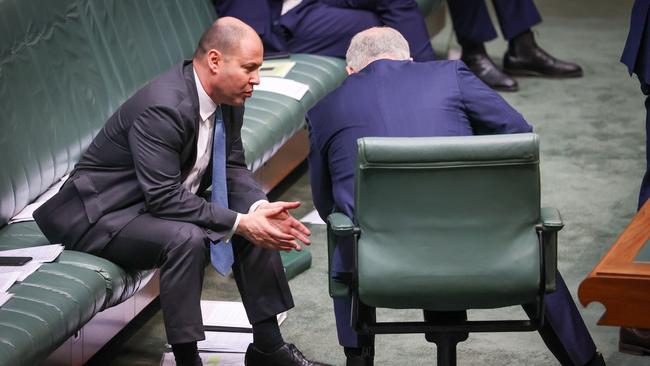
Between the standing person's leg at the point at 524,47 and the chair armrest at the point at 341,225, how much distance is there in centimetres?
399

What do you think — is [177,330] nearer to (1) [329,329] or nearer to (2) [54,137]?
(1) [329,329]

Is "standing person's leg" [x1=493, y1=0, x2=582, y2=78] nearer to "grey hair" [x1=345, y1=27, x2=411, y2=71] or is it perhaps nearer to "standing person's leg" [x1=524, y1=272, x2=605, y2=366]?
"grey hair" [x1=345, y1=27, x2=411, y2=71]

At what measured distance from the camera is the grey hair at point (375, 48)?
3746 millimetres

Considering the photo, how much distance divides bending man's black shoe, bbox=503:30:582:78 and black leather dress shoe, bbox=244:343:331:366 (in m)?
3.64

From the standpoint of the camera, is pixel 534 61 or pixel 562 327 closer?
pixel 562 327

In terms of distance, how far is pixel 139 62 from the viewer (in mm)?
5105

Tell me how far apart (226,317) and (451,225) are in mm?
1348

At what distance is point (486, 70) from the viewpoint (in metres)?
6.95

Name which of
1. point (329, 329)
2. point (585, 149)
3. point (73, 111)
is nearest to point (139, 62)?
point (73, 111)

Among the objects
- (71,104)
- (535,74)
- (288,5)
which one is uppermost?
(71,104)

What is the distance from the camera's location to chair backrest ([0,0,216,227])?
422 cm

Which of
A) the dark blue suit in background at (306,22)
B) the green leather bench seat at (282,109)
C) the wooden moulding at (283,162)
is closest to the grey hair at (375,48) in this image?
the green leather bench seat at (282,109)

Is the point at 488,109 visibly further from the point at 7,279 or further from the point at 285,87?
the point at 285,87

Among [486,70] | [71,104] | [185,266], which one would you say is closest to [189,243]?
[185,266]
